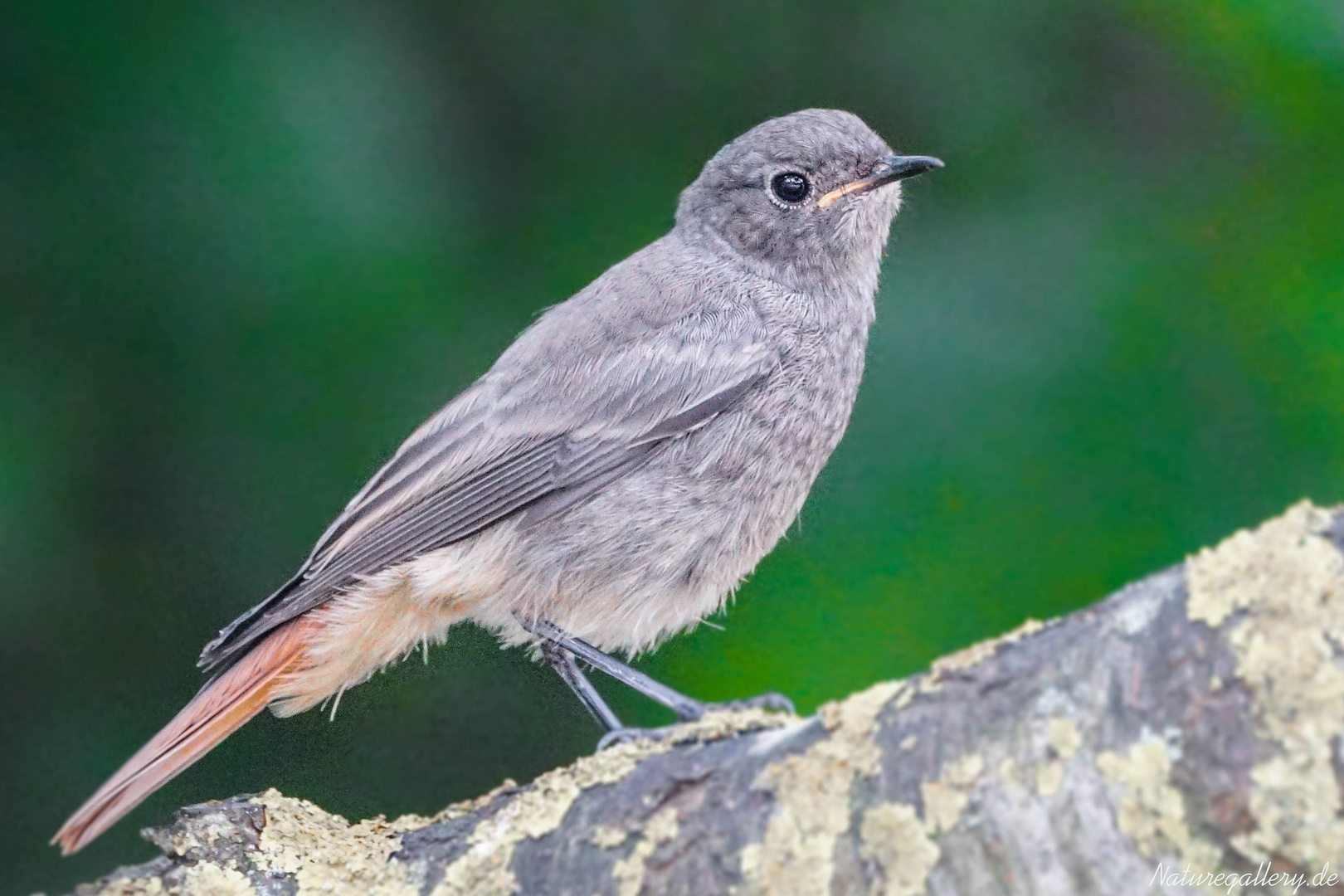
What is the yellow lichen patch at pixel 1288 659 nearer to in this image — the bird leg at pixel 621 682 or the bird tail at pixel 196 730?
the bird leg at pixel 621 682

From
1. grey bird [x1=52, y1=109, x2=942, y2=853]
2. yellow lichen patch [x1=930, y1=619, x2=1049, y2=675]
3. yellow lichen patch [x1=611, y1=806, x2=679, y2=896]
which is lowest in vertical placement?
yellow lichen patch [x1=611, y1=806, x2=679, y2=896]

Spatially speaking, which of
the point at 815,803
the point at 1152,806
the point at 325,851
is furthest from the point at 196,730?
the point at 1152,806

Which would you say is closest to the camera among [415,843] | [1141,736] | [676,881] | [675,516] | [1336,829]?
[1336,829]

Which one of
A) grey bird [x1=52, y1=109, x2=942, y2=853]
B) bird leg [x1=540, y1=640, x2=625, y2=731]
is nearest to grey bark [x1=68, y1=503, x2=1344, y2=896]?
grey bird [x1=52, y1=109, x2=942, y2=853]

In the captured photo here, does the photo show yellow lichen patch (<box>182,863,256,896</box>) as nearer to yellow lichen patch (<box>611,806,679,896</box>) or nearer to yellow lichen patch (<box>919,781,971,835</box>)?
yellow lichen patch (<box>611,806,679,896</box>)

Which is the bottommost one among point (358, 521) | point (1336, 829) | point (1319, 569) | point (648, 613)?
point (1336, 829)

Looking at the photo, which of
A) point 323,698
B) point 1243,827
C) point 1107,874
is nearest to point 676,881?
point 1107,874

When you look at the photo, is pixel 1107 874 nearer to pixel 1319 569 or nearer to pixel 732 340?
pixel 1319 569

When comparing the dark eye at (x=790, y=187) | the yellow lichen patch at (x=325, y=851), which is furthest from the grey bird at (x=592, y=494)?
the yellow lichen patch at (x=325, y=851)
